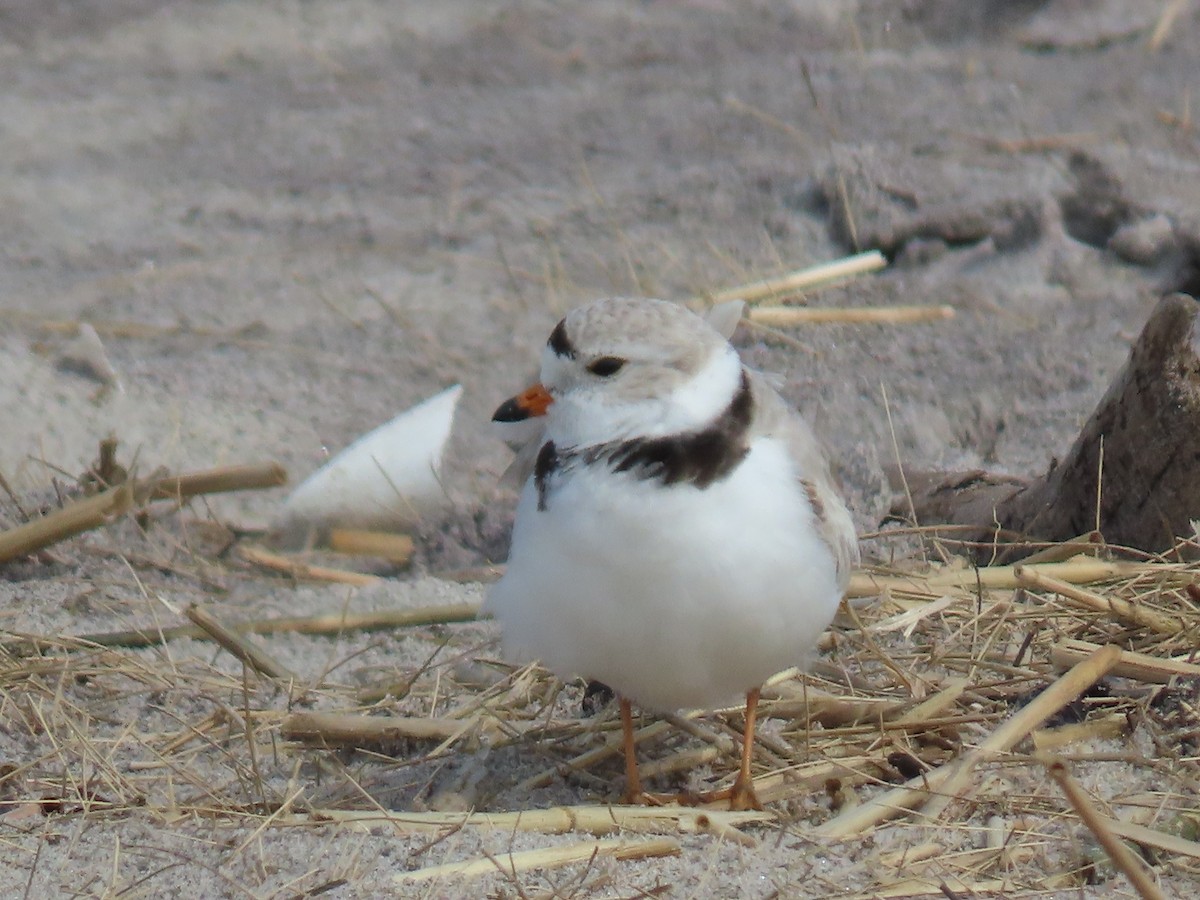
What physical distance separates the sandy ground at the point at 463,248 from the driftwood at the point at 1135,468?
0.53 metres

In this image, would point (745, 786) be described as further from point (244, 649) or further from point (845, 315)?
point (845, 315)

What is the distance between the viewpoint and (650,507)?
2598 millimetres

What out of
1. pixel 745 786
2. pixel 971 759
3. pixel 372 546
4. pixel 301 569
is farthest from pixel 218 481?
pixel 971 759

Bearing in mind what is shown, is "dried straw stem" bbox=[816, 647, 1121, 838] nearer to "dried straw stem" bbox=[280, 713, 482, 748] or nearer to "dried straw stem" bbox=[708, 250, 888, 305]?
"dried straw stem" bbox=[280, 713, 482, 748]

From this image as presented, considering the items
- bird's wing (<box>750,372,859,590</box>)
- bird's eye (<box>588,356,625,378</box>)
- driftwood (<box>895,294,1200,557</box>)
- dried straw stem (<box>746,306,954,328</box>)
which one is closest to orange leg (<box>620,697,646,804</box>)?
bird's wing (<box>750,372,859,590</box>)

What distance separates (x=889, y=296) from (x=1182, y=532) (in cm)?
187

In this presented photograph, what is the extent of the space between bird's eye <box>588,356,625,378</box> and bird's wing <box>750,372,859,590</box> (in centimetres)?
25

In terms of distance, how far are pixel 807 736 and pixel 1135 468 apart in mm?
1063

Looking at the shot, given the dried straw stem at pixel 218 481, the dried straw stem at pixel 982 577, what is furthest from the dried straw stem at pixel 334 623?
the dried straw stem at pixel 982 577

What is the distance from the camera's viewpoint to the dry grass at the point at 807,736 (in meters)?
2.66

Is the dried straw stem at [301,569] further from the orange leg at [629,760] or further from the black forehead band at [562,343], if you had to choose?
the black forehead band at [562,343]

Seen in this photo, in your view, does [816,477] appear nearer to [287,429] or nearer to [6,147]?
[287,429]

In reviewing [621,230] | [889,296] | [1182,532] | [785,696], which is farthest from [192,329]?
[1182,532]

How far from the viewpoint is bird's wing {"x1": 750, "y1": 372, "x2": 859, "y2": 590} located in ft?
9.16
